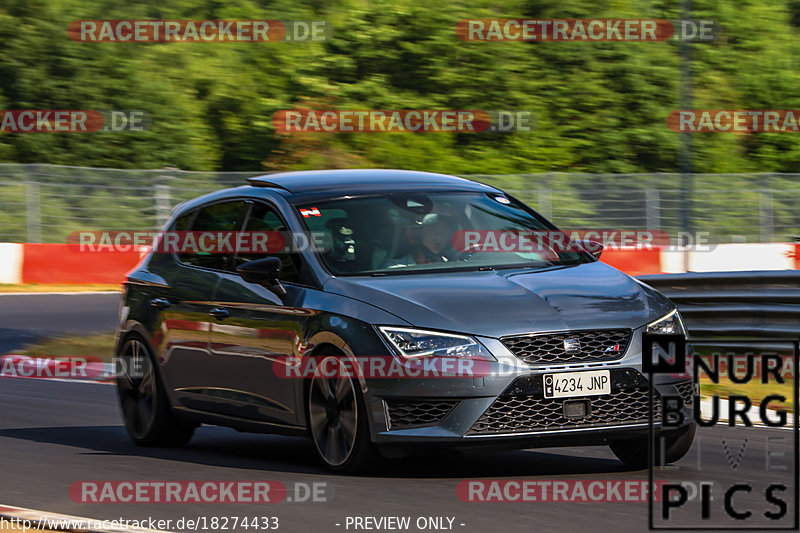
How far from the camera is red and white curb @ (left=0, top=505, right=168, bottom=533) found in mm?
6582

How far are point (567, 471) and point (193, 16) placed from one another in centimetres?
3514

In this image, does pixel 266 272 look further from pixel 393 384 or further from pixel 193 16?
pixel 193 16

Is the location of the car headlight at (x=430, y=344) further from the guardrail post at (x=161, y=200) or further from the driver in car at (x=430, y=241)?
the guardrail post at (x=161, y=200)

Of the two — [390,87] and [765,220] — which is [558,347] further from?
[390,87]

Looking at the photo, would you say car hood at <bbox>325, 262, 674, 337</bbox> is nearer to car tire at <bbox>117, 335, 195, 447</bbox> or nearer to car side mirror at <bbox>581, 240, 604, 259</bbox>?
car side mirror at <bbox>581, 240, 604, 259</bbox>

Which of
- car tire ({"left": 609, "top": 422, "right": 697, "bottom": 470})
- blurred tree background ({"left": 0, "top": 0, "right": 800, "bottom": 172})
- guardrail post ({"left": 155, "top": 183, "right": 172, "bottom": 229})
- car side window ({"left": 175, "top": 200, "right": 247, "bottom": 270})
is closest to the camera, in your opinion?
car tire ({"left": 609, "top": 422, "right": 697, "bottom": 470})

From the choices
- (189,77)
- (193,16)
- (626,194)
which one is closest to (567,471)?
(626,194)

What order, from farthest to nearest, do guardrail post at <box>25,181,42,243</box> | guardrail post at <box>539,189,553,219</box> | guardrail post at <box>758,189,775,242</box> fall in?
1. guardrail post at <box>758,189,775,242</box>
2. guardrail post at <box>539,189,553,219</box>
3. guardrail post at <box>25,181,42,243</box>

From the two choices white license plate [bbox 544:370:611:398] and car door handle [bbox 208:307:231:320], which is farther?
car door handle [bbox 208:307:231:320]

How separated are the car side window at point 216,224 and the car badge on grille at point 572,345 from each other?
96.8 inches

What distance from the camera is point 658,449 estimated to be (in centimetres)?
799

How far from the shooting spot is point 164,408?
963 centimetres

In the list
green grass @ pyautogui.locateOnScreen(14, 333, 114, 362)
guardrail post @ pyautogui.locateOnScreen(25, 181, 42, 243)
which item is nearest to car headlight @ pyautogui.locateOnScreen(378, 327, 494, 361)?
green grass @ pyautogui.locateOnScreen(14, 333, 114, 362)

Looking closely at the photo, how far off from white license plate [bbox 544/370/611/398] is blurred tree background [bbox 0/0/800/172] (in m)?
27.0
